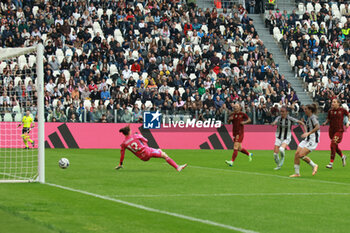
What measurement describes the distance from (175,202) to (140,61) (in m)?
25.5

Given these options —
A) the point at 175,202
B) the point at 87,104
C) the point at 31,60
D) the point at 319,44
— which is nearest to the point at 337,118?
the point at 175,202

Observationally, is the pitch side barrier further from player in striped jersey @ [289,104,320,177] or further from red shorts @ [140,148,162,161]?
player in striped jersey @ [289,104,320,177]

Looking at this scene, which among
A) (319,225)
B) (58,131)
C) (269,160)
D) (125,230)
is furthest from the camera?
(58,131)

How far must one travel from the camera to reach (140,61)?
36719 mm

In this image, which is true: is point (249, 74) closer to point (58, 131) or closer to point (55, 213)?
point (58, 131)

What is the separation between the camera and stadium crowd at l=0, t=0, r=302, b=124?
110 ft

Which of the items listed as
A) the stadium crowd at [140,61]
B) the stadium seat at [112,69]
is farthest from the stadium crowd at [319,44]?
the stadium seat at [112,69]

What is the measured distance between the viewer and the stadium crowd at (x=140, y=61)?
33656mm

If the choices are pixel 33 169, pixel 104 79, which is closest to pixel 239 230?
pixel 33 169

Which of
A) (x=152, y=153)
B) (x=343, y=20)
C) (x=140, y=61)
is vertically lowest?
(x=152, y=153)

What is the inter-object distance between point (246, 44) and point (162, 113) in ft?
32.1

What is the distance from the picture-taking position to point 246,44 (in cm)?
4084

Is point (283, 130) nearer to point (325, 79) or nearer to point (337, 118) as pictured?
point (337, 118)

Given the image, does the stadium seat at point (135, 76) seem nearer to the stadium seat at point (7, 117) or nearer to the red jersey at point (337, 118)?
the stadium seat at point (7, 117)
